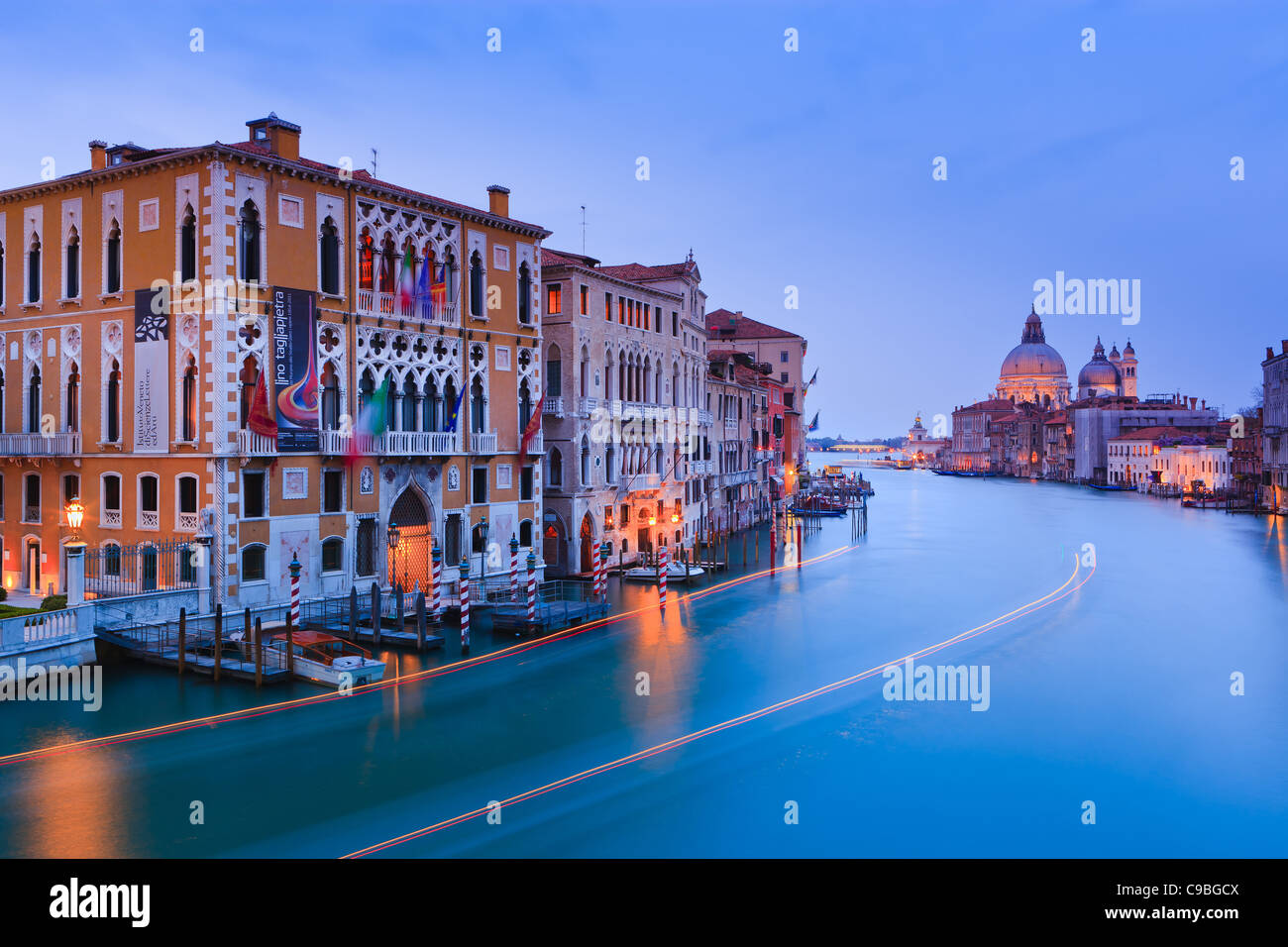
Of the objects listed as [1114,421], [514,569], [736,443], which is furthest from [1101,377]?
[514,569]

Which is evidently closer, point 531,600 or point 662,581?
point 531,600

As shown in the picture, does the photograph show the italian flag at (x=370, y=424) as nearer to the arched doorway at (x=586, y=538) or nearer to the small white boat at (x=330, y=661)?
the small white boat at (x=330, y=661)

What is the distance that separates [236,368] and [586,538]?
14.7m

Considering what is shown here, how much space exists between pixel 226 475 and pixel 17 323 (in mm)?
8016

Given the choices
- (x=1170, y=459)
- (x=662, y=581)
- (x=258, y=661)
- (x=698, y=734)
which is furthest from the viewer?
(x=1170, y=459)

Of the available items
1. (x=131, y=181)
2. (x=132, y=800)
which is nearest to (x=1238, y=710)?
(x=132, y=800)

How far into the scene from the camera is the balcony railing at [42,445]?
22.5 metres

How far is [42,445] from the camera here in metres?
22.7

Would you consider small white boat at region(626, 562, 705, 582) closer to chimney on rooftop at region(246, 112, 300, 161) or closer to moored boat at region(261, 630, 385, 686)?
moored boat at region(261, 630, 385, 686)

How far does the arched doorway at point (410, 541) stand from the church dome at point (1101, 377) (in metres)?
158

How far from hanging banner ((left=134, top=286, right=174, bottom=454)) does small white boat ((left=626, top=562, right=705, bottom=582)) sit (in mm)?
16453

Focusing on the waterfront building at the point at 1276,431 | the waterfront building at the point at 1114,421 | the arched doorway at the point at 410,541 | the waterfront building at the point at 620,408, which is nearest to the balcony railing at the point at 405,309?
the arched doorway at the point at 410,541

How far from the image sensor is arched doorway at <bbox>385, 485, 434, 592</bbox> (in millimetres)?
24812

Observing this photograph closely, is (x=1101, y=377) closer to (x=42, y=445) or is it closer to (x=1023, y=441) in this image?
(x=1023, y=441)
